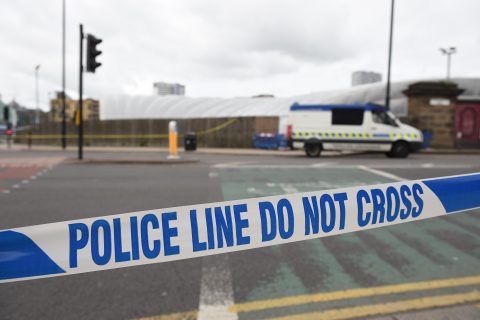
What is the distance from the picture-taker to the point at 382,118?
16.9 m

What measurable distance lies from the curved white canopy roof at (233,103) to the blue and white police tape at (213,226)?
35.4 meters

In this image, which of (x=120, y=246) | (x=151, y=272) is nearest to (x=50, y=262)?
(x=120, y=246)

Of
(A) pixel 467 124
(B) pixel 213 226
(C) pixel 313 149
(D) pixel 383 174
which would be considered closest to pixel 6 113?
(C) pixel 313 149

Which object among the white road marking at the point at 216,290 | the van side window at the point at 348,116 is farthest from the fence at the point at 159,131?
the white road marking at the point at 216,290

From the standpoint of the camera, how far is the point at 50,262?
2008mm

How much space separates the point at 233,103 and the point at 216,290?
46101 millimetres

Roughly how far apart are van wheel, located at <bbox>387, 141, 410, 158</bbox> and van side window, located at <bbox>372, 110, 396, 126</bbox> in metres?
0.92

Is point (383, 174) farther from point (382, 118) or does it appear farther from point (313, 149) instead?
point (382, 118)

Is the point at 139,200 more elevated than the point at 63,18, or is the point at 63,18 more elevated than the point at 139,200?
the point at 63,18

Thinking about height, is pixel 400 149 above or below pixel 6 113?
below

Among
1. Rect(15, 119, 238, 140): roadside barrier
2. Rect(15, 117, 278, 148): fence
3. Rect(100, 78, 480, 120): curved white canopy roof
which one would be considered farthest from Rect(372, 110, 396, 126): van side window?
Rect(100, 78, 480, 120): curved white canopy roof

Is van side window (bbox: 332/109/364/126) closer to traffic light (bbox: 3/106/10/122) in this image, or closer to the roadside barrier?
the roadside barrier

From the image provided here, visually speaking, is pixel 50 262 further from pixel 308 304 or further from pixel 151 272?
pixel 308 304

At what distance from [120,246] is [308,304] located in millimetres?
1510
